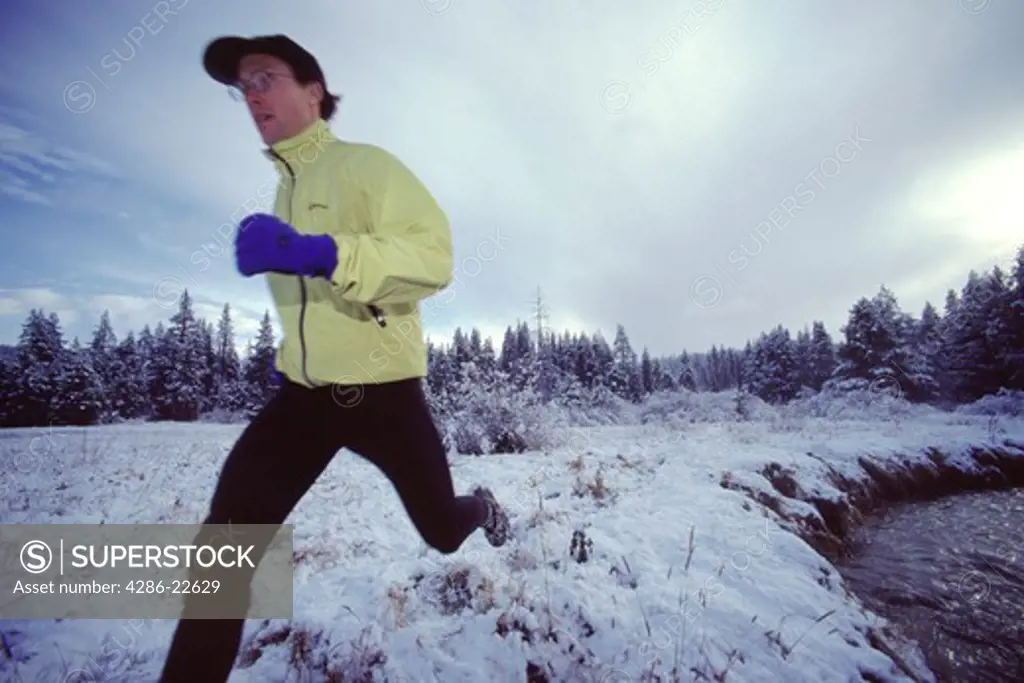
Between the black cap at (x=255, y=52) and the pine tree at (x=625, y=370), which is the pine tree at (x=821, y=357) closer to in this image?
the pine tree at (x=625, y=370)

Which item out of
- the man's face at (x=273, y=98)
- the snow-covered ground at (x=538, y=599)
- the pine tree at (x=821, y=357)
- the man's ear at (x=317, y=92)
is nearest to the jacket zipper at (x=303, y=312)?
the man's face at (x=273, y=98)

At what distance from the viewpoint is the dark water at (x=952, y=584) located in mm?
3359

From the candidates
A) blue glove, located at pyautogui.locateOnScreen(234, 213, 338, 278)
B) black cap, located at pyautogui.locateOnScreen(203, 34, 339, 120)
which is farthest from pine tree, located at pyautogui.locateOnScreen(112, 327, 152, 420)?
blue glove, located at pyautogui.locateOnScreen(234, 213, 338, 278)

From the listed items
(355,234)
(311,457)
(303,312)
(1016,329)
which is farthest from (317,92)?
(1016,329)

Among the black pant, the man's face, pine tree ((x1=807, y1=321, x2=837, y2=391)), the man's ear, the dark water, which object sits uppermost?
pine tree ((x1=807, y1=321, x2=837, y2=391))

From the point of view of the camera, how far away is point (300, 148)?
214 centimetres

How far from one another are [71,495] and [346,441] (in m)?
6.92

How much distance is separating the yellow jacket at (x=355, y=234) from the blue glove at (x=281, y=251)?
22 centimetres

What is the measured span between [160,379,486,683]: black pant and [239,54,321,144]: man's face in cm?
129

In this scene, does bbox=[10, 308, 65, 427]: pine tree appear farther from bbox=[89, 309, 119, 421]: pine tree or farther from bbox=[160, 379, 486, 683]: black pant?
bbox=[160, 379, 486, 683]: black pant

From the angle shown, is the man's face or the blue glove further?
the man's face

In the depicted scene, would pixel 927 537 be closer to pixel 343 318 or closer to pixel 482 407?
pixel 482 407

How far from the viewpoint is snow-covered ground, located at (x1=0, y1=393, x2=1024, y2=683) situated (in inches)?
99.8

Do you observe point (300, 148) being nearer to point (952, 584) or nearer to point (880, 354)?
point (952, 584)
